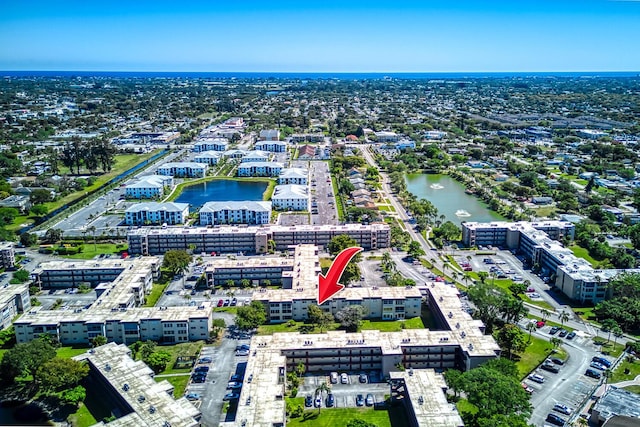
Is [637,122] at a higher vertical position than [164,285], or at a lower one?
higher

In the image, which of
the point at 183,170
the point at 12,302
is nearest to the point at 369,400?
the point at 12,302

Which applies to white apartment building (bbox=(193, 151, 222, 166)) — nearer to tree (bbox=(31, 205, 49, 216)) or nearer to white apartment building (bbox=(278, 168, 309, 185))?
white apartment building (bbox=(278, 168, 309, 185))

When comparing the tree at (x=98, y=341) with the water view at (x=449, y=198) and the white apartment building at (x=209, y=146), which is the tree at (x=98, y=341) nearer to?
the water view at (x=449, y=198)

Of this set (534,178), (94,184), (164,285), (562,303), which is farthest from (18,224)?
(534,178)

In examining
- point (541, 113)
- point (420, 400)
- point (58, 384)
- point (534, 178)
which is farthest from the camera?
point (541, 113)

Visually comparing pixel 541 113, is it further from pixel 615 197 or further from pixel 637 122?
pixel 615 197

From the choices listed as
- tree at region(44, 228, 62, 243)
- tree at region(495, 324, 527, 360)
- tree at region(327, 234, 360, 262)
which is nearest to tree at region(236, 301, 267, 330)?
tree at region(327, 234, 360, 262)
